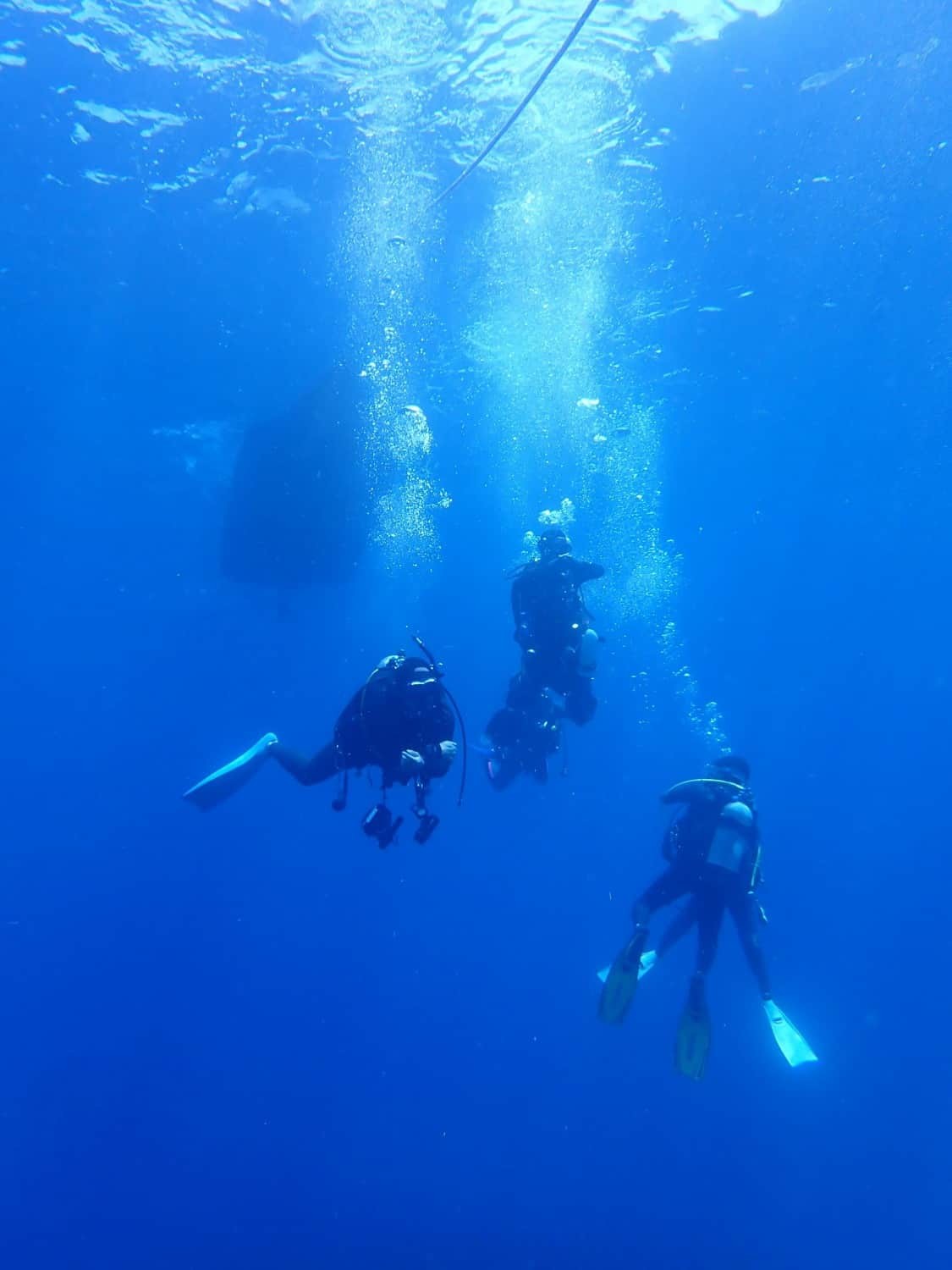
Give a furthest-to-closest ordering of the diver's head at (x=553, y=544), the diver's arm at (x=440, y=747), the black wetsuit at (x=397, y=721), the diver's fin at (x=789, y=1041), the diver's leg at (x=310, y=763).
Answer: the diver's head at (x=553, y=544) < the diver's leg at (x=310, y=763) < the diver's fin at (x=789, y=1041) < the black wetsuit at (x=397, y=721) < the diver's arm at (x=440, y=747)

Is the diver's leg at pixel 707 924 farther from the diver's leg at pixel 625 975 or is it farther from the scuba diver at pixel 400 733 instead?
the scuba diver at pixel 400 733

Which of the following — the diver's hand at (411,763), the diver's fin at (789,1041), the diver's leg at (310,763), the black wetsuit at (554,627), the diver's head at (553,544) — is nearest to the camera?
the diver's hand at (411,763)

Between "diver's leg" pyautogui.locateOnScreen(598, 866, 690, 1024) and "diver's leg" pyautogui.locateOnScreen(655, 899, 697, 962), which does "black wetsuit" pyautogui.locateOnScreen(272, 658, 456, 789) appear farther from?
"diver's leg" pyautogui.locateOnScreen(655, 899, 697, 962)

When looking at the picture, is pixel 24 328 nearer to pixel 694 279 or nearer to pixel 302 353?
pixel 302 353

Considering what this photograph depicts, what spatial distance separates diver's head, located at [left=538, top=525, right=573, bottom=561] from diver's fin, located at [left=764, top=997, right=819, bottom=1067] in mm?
5672

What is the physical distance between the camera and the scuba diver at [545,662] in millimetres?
8742

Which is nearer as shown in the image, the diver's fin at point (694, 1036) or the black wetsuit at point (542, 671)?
the diver's fin at point (694, 1036)

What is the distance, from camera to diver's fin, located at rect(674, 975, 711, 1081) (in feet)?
25.0

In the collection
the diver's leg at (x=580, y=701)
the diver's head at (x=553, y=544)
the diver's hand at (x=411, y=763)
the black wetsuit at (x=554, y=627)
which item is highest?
the diver's head at (x=553, y=544)

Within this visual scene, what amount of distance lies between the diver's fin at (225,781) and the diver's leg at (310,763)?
22 cm

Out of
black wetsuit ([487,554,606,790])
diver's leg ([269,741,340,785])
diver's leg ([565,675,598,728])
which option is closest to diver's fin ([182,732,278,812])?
diver's leg ([269,741,340,785])

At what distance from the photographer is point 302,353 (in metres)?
19.0

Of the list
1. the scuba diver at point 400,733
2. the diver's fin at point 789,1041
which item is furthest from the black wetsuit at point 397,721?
the diver's fin at point 789,1041

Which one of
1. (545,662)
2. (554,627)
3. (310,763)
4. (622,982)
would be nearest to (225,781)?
(310,763)
